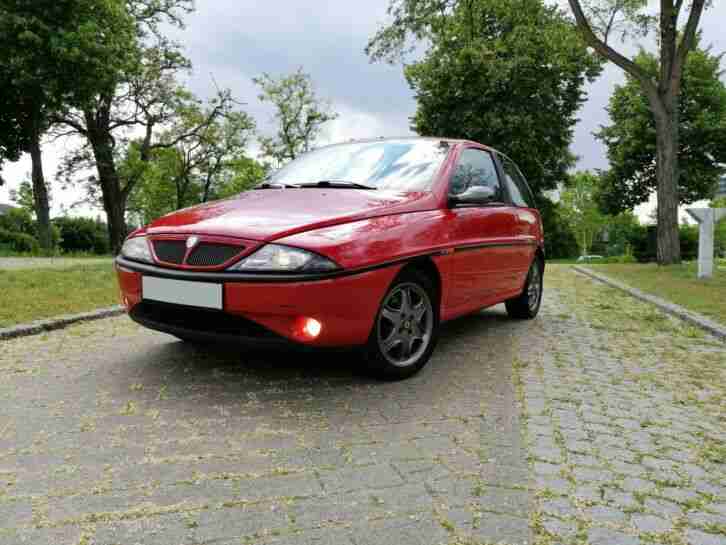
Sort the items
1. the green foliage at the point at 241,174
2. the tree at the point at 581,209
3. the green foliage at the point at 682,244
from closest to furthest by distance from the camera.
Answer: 1. the green foliage at the point at 682,244
2. the green foliage at the point at 241,174
3. the tree at the point at 581,209

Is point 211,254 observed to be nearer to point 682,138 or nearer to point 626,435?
point 626,435

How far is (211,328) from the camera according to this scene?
11.4 feet

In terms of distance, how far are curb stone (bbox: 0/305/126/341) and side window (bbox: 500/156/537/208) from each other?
4255 millimetres

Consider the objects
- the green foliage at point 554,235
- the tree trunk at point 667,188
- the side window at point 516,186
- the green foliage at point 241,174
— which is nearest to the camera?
the side window at point 516,186

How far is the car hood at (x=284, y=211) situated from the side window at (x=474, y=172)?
0.50m

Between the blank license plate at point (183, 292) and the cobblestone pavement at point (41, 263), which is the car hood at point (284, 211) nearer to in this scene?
the blank license plate at point (183, 292)

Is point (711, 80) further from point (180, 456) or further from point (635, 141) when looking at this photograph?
point (180, 456)

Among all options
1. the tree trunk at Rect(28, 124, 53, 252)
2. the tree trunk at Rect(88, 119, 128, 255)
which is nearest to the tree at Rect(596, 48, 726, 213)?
the tree trunk at Rect(88, 119, 128, 255)

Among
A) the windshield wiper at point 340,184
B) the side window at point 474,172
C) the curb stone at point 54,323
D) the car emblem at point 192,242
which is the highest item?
the side window at point 474,172

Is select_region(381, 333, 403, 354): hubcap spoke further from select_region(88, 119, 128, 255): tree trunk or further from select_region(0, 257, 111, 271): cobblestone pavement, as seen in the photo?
select_region(88, 119, 128, 255): tree trunk

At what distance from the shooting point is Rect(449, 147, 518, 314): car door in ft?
14.7

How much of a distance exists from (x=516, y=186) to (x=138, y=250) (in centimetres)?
381

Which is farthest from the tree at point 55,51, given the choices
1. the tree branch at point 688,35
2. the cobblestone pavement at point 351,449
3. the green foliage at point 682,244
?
the green foliage at point 682,244

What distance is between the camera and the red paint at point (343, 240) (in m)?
3.27
